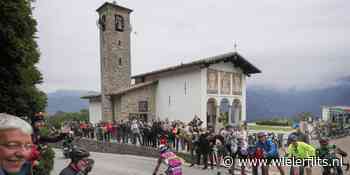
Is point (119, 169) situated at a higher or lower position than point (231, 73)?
lower

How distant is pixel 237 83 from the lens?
900 inches

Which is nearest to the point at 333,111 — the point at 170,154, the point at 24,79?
the point at 170,154

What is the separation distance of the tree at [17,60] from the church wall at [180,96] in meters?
14.9

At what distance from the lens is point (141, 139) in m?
16.0

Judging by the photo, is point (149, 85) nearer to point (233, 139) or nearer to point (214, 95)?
point (214, 95)

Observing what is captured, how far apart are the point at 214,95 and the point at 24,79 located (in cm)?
1664

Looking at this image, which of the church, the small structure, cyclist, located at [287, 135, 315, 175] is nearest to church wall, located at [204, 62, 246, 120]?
the church

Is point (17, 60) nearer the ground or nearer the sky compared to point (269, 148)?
nearer the sky

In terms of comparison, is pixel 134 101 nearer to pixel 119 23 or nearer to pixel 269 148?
pixel 119 23

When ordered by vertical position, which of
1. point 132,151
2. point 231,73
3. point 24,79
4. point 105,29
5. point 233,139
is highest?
point 105,29

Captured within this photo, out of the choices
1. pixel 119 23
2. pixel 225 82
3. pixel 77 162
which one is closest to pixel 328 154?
pixel 77 162

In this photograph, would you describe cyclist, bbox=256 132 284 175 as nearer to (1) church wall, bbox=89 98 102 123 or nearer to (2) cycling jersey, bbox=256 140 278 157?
(2) cycling jersey, bbox=256 140 278 157

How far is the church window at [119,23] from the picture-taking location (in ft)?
89.2

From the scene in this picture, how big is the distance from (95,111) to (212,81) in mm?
15294
